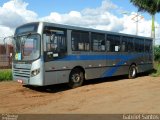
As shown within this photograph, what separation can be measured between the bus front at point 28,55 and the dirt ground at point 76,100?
2.07ft

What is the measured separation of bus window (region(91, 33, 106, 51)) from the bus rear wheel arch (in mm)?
1514

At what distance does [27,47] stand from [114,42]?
602 cm

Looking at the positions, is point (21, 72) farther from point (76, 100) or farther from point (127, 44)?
point (127, 44)

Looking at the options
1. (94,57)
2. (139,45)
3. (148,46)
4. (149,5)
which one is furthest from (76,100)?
(149,5)

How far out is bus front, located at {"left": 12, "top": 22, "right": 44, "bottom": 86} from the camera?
1370 cm

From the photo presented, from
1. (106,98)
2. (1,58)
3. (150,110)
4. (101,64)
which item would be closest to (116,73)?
(101,64)

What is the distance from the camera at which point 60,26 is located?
48.1 ft

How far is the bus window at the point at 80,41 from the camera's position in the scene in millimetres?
15438

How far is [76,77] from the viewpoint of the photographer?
1572cm

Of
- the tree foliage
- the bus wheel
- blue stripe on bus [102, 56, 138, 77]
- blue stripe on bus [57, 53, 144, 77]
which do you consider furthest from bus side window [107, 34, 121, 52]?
the tree foliage

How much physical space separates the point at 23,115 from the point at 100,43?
8.41 meters

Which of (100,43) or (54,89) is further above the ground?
(100,43)

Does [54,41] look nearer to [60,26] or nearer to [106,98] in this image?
[60,26]

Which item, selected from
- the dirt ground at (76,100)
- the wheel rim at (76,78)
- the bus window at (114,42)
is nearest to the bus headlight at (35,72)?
the dirt ground at (76,100)
